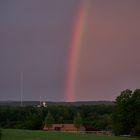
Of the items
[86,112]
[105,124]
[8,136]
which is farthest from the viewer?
[86,112]

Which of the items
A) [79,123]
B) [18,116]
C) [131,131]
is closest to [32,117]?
[79,123]

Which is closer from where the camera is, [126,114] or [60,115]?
[126,114]

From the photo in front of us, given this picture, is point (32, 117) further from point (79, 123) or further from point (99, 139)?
point (99, 139)

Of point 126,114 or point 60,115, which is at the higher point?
point 60,115

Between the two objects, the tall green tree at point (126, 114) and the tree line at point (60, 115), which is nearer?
the tall green tree at point (126, 114)

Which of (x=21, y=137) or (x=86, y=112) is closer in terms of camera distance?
(x=21, y=137)

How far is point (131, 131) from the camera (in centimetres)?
7794

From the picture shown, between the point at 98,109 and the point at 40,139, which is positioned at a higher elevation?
the point at 98,109

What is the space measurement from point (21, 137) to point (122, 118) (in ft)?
103

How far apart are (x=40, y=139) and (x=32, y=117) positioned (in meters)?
49.0

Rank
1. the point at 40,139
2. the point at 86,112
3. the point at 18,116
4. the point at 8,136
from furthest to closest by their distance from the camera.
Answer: the point at 86,112 < the point at 18,116 < the point at 8,136 < the point at 40,139

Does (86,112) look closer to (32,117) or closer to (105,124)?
(105,124)

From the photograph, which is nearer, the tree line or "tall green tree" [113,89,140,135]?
"tall green tree" [113,89,140,135]

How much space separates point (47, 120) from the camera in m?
109
